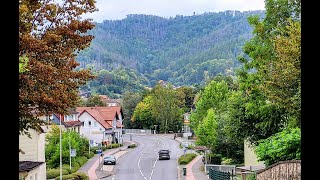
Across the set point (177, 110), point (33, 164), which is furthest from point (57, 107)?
point (177, 110)

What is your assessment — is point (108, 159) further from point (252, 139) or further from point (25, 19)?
point (25, 19)

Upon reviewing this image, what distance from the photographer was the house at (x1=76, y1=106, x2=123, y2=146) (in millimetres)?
57219

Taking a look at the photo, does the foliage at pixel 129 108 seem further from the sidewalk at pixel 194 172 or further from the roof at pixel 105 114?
the sidewalk at pixel 194 172

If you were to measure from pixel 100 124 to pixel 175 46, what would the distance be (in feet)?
320

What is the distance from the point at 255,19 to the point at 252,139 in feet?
19.7

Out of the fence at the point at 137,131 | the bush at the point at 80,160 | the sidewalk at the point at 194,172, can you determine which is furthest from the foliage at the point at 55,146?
the fence at the point at 137,131

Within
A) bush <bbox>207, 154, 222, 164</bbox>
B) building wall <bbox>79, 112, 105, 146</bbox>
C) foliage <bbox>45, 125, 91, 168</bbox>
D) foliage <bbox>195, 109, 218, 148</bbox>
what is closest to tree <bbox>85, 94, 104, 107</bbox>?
building wall <bbox>79, 112, 105, 146</bbox>

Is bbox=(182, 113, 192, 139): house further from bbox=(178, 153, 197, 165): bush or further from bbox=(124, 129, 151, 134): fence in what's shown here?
bbox=(178, 153, 197, 165): bush

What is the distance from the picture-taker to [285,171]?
1154 centimetres

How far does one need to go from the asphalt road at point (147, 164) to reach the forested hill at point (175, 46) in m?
64.1

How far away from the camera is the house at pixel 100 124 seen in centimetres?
5722

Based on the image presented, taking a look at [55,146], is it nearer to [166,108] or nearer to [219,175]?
[219,175]

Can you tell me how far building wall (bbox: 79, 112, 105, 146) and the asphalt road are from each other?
4.52m

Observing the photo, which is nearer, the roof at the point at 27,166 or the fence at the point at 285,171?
the fence at the point at 285,171
